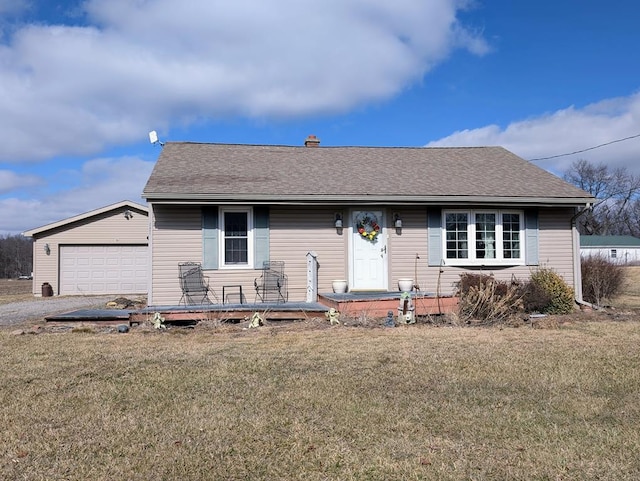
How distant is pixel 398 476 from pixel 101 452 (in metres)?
1.95

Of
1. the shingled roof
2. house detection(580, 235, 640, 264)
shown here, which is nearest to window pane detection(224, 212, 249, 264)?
the shingled roof

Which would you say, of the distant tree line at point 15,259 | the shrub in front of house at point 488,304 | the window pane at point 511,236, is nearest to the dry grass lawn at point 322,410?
the shrub in front of house at point 488,304

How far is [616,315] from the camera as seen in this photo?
10195 mm

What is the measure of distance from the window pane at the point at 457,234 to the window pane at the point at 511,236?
2.82ft

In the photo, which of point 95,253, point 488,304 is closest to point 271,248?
point 488,304

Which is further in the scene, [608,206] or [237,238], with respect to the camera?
[608,206]

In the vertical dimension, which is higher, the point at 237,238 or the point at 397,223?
the point at 397,223

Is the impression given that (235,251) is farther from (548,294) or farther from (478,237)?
(548,294)

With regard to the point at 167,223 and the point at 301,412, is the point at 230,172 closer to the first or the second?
the point at 167,223

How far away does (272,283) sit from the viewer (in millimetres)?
11062

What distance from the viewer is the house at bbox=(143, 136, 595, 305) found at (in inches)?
425

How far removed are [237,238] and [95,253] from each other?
1118 centimetres

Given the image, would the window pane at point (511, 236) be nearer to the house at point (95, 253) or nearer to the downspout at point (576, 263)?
the downspout at point (576, 263)

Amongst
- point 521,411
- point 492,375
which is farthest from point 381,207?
point 521,411
